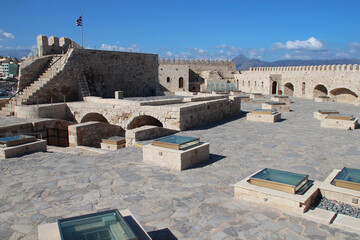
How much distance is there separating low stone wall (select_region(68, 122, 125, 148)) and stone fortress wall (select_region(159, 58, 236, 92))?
1010 inches

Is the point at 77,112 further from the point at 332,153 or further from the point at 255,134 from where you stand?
the point at 332,153

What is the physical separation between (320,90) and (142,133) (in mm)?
25655

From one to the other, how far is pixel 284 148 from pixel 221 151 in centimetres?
196

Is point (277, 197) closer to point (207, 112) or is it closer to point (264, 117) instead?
point (207, 112)

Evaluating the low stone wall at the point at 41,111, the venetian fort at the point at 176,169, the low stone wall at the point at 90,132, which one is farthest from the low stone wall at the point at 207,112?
the low stone wall at the point at 41,111

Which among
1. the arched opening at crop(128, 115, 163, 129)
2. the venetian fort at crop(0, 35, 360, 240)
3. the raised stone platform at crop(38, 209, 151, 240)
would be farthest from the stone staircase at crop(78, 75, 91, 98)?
the raised stone platform at crop(38, 209, 151, 240)

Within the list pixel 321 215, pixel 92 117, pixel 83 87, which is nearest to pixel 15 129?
pixel 92 117

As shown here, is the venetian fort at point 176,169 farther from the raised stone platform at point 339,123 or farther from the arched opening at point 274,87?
the arched opening at point 274,87

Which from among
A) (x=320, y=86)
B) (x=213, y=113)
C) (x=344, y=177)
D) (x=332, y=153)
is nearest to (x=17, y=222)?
(x=344, y=177)

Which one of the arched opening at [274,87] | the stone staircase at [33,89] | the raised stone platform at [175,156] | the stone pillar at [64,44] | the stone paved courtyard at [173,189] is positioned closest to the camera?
the stone paved courtyard at [173,189]

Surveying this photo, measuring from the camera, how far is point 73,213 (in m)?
4.73

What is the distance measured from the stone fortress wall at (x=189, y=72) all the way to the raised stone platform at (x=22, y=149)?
101 feet

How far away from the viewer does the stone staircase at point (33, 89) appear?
15849 millimetres

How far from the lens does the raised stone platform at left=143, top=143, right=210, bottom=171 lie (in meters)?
6.79
